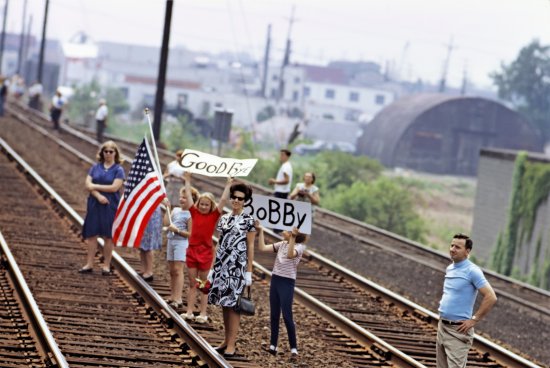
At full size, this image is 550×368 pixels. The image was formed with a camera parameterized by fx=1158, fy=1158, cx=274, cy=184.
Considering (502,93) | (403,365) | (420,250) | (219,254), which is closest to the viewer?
(219,254)

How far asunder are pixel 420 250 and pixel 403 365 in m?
13.1

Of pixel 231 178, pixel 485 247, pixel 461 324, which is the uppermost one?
pixel 231 178

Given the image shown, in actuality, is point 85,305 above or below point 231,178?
below

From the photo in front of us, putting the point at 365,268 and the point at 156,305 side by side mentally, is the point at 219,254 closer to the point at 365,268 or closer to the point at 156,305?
the point at 156,305

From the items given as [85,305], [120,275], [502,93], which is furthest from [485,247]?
[502,93]

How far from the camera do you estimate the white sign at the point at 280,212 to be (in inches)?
451

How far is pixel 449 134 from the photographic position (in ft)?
272

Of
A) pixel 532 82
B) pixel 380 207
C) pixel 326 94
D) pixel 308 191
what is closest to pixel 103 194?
pixel 308 191

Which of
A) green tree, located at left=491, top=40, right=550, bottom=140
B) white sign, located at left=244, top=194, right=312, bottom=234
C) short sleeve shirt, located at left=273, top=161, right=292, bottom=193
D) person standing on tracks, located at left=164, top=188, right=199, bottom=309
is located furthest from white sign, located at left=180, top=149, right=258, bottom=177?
green tree, located at left=491, top=40, right=550, bottom=140

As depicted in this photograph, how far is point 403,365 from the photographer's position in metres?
12.3

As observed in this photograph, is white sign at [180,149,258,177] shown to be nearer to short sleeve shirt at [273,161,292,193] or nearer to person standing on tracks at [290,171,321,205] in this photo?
person standing on tracks at [290,171,321,205]

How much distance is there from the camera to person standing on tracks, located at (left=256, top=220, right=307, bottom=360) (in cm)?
1155

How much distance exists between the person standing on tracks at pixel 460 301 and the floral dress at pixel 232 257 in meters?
2.30

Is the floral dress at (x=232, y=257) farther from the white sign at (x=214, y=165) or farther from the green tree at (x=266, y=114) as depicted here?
the green tree at (x=266, y=114)
